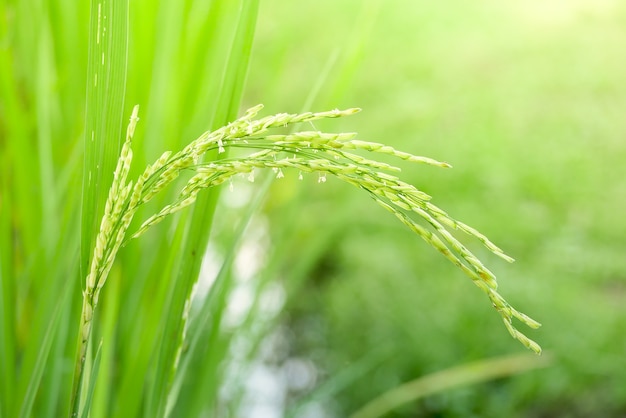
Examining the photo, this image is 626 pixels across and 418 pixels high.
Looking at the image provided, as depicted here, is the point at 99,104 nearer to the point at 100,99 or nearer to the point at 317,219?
the point at 100,99

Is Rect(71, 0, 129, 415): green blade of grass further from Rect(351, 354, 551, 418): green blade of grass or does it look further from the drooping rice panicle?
Rect(351, 354, 551, 418): green blade of grass

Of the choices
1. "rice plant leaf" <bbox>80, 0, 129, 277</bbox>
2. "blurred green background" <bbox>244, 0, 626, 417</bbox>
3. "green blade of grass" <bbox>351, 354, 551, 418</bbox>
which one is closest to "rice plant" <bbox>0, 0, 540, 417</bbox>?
"rice plant leaf" <bbox>80, 0, 129, 277</bbox>

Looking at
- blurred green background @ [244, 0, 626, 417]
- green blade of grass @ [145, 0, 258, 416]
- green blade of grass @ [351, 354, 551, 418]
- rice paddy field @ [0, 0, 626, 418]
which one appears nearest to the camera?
green blade of grass @ [145, 0, 258, 416]

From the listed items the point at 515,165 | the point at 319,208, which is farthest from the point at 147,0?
the point at 515,165

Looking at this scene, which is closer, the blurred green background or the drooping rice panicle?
the drooping rice panicle

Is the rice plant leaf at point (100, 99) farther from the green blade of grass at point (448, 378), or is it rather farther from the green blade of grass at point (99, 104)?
the green blade of grass at point (448, 378)

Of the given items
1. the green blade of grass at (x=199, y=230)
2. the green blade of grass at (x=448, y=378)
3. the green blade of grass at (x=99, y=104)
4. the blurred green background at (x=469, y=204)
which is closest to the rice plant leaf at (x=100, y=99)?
the green blade of grass at (x=99, y=104)

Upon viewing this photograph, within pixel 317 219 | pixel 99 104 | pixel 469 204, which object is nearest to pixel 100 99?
pixel 99 104
